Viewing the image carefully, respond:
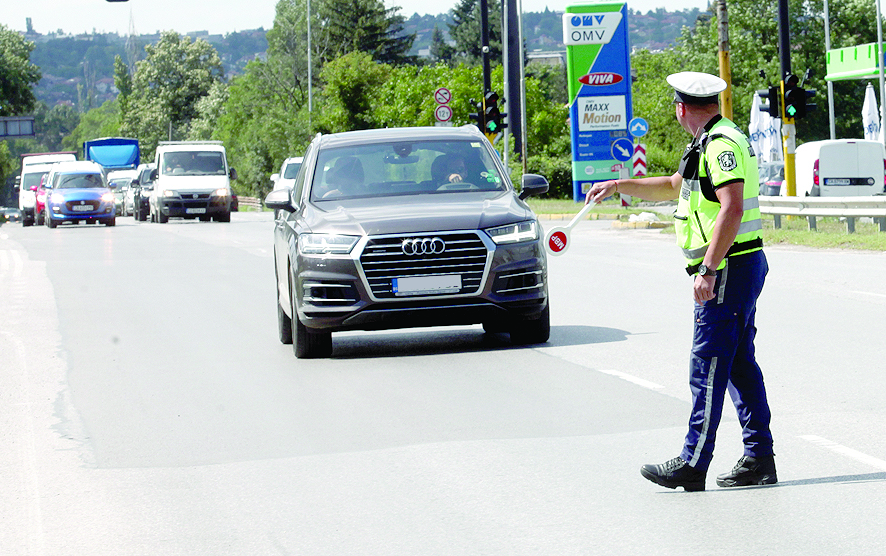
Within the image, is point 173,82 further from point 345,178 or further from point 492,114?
point 345,178

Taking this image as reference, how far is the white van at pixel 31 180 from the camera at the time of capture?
4859 cm

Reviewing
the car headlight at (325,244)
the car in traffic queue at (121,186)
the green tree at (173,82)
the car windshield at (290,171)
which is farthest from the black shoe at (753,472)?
the green tree at (173,82)

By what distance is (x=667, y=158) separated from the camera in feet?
209

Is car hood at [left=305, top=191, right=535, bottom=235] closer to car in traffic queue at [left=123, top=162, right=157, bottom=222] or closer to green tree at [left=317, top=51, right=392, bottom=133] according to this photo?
car in traffic queue at [left=123, top=162, right=157, bottom=222]

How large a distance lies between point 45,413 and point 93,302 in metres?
8.21

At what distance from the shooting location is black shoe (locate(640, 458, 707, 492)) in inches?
234

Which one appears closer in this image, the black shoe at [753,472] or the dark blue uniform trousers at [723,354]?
the dark blue uniform trousers at [723,354]

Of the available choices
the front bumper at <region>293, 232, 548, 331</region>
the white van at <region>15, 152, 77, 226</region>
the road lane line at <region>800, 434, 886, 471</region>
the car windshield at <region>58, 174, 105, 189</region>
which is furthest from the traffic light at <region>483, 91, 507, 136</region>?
the road lane line at <region>800, 434, 886, 471</region>

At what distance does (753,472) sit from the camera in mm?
5996

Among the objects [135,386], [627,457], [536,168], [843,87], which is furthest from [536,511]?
[843,87]

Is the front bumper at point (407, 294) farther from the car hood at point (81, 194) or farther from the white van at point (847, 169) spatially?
the car hood at point (81, 194)

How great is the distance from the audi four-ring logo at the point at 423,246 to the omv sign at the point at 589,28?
28.5m

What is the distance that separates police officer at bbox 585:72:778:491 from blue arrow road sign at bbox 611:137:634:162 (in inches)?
1209

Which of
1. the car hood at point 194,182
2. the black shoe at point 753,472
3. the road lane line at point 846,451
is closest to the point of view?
the black shoe at point 753,472
